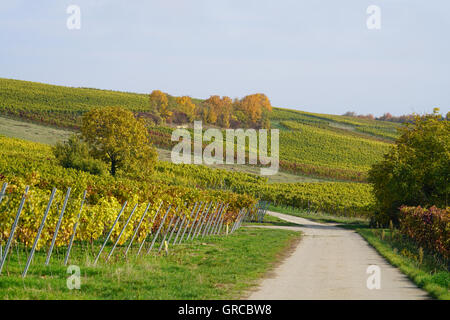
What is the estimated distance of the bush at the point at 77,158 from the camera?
4381cm

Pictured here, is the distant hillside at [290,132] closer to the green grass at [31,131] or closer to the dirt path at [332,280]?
the green grass at [31,131]

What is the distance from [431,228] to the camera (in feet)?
61.2

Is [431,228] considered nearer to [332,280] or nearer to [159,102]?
[332,280]

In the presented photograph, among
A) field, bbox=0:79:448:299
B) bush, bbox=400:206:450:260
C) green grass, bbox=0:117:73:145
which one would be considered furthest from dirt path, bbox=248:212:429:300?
green grass, bbox=0:117:73:145

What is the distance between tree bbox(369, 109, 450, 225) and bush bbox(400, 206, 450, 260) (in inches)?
418

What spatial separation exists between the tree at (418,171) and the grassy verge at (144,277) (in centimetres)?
1983

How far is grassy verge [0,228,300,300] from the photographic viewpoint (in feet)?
30.0

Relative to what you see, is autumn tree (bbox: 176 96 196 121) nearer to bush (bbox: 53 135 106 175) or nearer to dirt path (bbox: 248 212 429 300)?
bush (bbox: 53 135 106 175)

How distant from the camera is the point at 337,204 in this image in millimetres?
60312

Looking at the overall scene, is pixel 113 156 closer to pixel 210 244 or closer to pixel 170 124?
pixel 210 244

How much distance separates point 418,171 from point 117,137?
2466 cm

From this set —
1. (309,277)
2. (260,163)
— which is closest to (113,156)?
(309,277)
